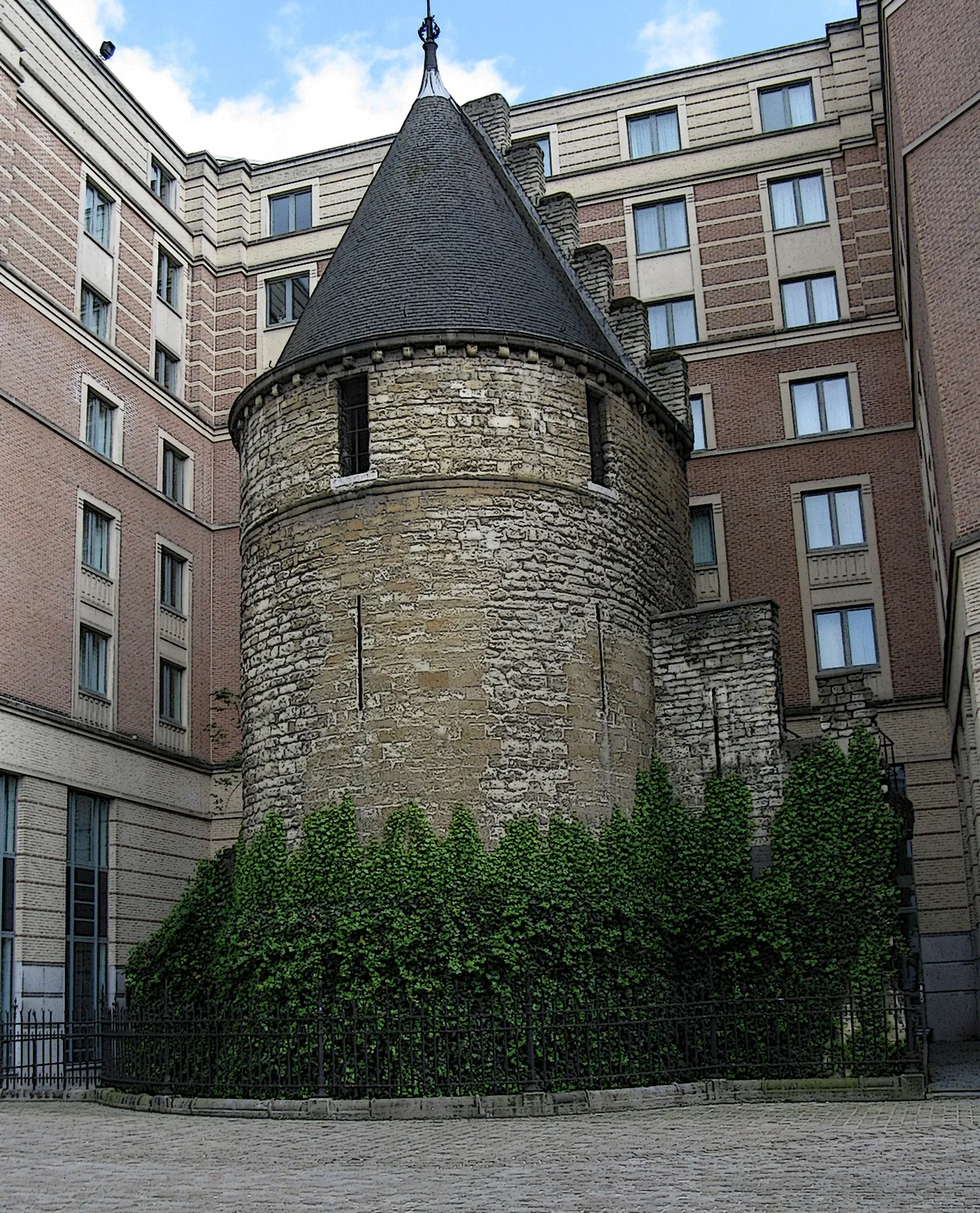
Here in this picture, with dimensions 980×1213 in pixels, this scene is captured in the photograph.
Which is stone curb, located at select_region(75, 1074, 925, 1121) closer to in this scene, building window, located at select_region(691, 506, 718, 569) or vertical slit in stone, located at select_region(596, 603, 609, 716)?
vertical slit in stone, located at select_region(596, 603, 609, 716)

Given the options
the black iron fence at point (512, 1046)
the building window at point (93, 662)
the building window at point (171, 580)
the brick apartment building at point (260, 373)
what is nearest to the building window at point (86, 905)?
the brick apartment building at point (260, 373)

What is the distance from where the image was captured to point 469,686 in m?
18.9

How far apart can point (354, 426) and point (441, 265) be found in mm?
3069

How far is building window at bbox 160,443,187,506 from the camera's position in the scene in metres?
33.4

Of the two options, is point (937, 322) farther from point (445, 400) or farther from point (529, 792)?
point (529, 792)

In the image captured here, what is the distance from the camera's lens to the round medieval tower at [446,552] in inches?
746

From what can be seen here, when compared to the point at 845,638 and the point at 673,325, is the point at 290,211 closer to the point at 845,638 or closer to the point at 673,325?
the point at 673,325

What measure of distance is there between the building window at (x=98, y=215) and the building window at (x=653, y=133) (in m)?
13.0

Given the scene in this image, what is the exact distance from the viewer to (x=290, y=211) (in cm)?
3816

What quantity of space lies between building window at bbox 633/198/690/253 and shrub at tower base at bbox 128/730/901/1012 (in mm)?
17665

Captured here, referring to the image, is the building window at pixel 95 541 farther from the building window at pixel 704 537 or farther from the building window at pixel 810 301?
the building window at pixel 810 301

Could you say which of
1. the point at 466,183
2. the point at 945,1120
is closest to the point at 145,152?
the point at 466,183

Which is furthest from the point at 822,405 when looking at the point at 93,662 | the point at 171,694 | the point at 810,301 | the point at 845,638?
the point at 93,662

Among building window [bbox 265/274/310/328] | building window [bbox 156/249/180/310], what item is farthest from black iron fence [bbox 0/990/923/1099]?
building window [bbox 265/274/310/328]
